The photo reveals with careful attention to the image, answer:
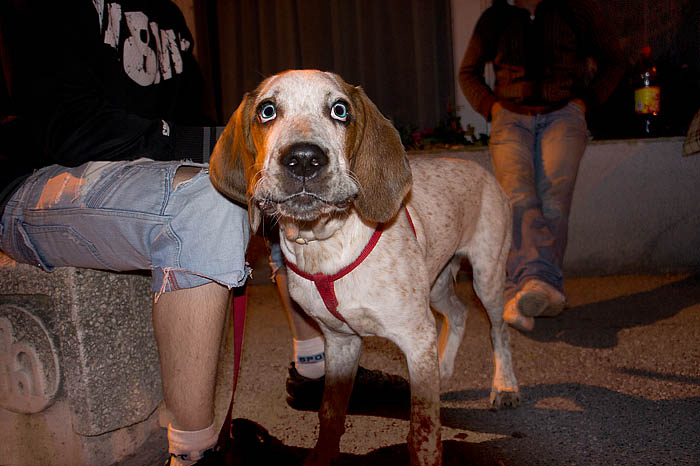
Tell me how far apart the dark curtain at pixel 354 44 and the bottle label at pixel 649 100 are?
88.1 inches

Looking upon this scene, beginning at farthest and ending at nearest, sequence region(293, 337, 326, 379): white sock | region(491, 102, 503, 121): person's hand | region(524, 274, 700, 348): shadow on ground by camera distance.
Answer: region(491, 102, 503, 121): person's hand → region(524, 274, 700, 348): shadow on ground → region(293, 337, 326, 379): white sock

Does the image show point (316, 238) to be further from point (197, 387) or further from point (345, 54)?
point (345, 54)

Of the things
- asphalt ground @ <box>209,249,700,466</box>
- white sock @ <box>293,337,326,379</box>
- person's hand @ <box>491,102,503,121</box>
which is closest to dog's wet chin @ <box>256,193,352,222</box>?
asphalt ground @ <box>209,249,700,466</box>

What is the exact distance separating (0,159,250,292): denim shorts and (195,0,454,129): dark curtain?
5248mm

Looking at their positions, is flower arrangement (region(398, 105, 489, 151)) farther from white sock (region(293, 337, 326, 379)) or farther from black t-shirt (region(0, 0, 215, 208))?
black t-shirt (region(0, 0, 215, 208))

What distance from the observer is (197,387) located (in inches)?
67.2

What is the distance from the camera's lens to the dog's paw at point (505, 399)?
2.39 meters

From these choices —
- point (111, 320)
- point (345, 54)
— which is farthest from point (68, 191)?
point (345, 54)

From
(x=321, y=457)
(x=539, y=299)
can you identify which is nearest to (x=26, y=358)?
(x=321, y=457)

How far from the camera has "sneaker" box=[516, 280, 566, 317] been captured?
300 cm

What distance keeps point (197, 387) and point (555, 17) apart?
3784 millimetres

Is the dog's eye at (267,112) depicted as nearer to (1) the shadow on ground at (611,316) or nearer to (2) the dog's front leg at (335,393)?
(2) the dog's front leg at (335,393)

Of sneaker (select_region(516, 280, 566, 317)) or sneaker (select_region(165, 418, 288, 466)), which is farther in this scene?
sneaker (select_region(516, 280, 566, 317))

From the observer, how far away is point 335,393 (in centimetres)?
197
